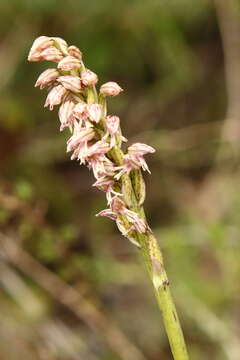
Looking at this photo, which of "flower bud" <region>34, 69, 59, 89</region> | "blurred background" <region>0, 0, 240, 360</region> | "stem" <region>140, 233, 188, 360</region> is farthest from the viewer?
"blurred background" <region>0, 0, 240, 360</region>

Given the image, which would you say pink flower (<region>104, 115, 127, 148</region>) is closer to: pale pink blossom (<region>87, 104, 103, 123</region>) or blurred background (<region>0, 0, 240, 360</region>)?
pale pink blossom (<region>87, 104, 103, 123</region>)

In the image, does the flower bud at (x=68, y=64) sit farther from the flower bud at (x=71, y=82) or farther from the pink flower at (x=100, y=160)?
the pink flower at (x=100, y=160)

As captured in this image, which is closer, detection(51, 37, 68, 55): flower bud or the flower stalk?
the flower stalk

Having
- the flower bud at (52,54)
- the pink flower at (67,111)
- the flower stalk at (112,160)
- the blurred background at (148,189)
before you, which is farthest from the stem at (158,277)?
the blurred background at (148,189)

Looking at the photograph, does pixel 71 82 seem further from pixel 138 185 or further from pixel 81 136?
pixel 138 185

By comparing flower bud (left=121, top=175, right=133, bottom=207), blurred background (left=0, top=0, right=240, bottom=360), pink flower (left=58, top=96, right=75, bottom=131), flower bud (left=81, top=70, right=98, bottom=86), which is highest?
blurred background (left=0, top=0, right=240, bottom=360)

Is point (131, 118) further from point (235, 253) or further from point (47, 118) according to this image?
point (235, 253)

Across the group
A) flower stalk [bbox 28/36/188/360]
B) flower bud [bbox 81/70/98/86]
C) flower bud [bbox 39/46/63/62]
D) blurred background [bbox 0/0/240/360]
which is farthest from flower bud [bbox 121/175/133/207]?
blurred background [bbox 0/0/240/360]

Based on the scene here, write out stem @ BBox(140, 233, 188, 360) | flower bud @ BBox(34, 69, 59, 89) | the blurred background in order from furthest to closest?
the blurred background
flower bud @ BBox(34, 69, 59, 89)
stem @ BBox(140, 233, 188, 360)
